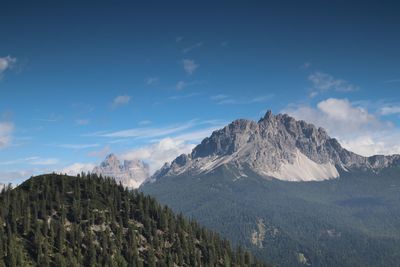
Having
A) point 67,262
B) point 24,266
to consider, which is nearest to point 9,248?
point 24,266

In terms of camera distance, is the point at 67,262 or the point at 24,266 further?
the point at 67,262

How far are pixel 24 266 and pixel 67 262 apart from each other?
18.1 metres

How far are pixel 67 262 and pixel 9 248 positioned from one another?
22.8 metres

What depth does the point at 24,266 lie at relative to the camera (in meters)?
→ 184

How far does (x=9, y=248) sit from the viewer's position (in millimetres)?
187500

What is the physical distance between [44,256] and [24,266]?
1010 centimetres

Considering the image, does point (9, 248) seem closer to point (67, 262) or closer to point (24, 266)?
point (24, 266)

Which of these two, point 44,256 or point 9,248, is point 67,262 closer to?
point 44,256

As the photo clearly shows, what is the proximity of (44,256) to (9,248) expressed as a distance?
13360 millimetres

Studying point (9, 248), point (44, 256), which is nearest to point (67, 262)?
point (44, 256)

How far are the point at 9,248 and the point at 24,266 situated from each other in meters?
9.49

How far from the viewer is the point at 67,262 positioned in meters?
197
